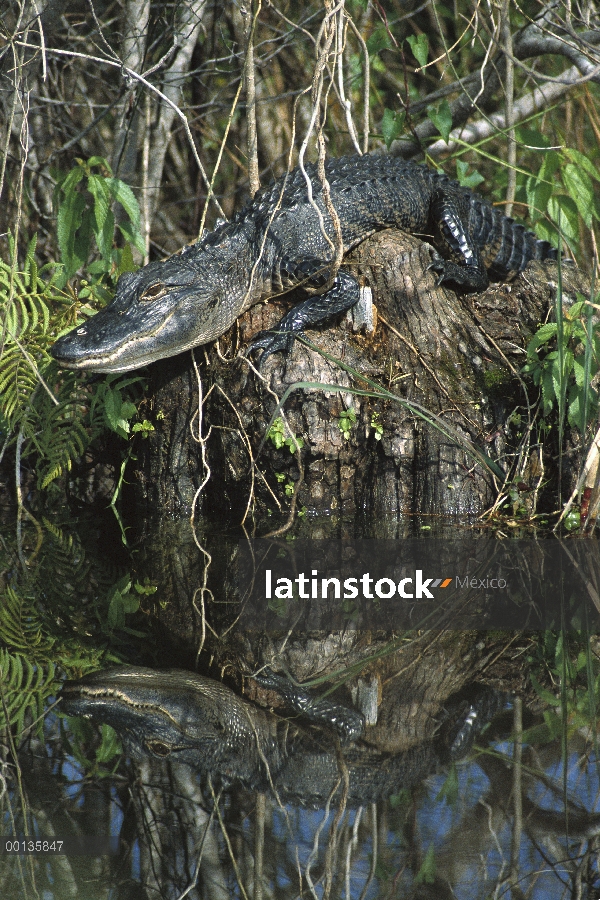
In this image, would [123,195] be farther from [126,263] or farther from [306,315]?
[306,315]

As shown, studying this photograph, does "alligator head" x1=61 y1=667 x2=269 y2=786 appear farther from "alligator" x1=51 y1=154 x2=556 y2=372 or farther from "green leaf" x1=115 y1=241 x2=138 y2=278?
"green leaf" x1=115 y1=241 x2=138 y2=278

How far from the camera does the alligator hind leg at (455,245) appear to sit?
355cm

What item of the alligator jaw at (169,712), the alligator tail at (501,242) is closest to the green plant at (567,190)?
the alligator tail at (501,242)

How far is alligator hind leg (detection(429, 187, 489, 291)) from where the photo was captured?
355 cm

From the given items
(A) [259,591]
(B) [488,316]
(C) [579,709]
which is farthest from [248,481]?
(C) [579,709]

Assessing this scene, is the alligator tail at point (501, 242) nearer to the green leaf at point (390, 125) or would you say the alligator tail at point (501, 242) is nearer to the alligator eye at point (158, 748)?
the green leaf at point (390, 125)

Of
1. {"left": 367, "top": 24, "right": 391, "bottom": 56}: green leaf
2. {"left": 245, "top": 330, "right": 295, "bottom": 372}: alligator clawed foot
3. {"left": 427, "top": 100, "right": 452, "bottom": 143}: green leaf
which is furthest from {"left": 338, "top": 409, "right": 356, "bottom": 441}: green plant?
{"left": 367, "top": 24, "right": 391, "bottom": 56}: green leaf

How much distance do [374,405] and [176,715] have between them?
179 centimetres

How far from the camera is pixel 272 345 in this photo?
3.22 meters

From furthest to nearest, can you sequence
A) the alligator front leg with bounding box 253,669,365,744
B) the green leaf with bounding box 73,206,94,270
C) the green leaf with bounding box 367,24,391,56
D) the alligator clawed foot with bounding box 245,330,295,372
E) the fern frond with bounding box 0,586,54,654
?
the green leaf with bounding box 367,24,391,56 < the green leaf with bounding box 73,206,94,270 < the alligator clawed foot with bounding box 245,330,295,372 < the fern frond with bounding box 0,586,54,654 < the alligator front leg with bounding box 253,669,365,744

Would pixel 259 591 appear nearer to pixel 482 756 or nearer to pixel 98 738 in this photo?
pixel 98 738

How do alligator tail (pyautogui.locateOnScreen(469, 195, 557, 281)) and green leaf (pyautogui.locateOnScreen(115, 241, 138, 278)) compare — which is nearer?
green leaf (pyautogui.locateOnScreen(115, 241, 138, 278))

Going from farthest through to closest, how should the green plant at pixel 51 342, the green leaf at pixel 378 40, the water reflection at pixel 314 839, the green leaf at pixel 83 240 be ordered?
the green leaf at pixel 378 40, the green leaf at pixel 83 240, the green plant at pixel 51 342, the water reflection at pixel 314 839

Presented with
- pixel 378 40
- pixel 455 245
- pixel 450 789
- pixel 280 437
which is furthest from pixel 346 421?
pixel 378 40
